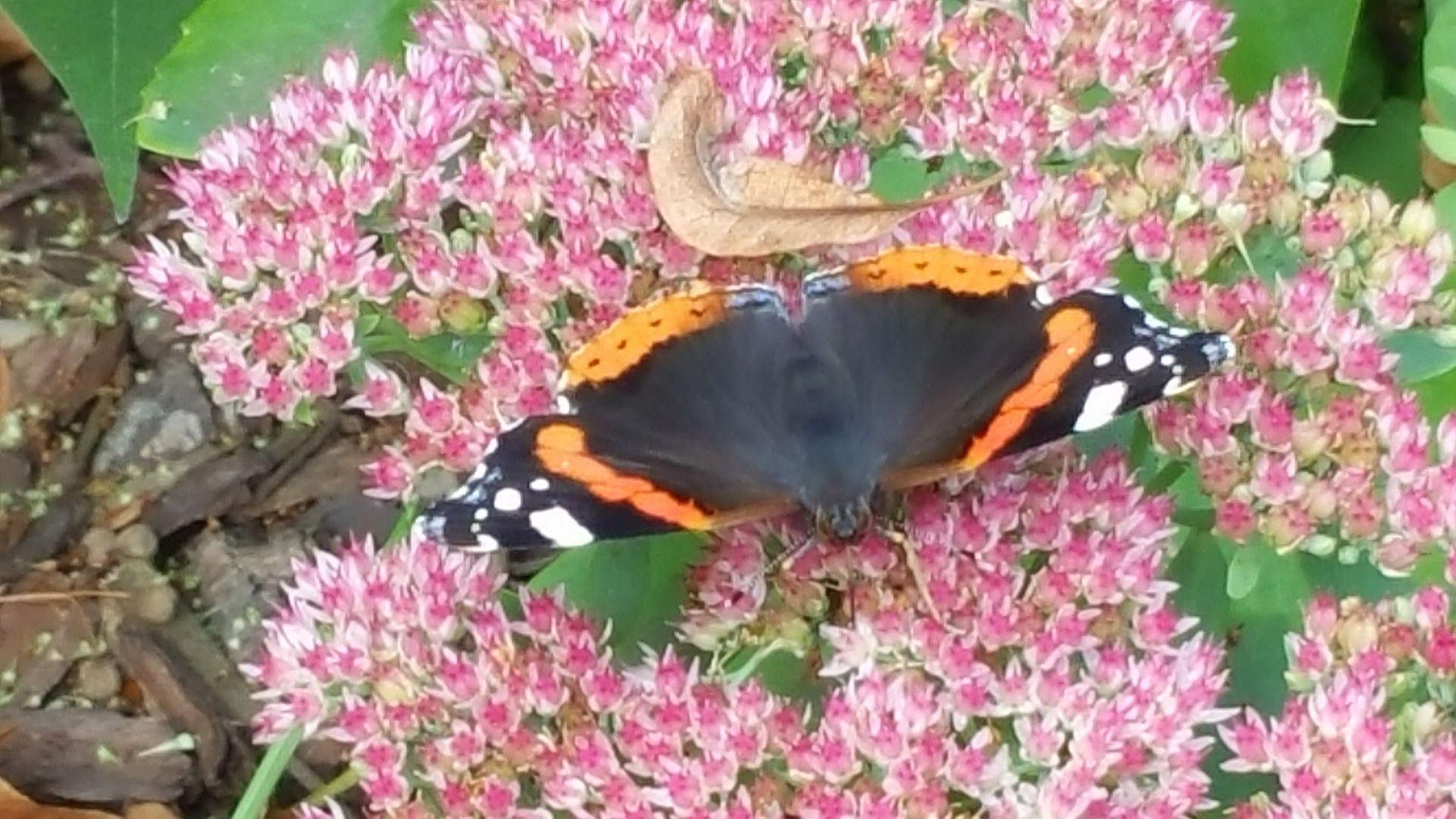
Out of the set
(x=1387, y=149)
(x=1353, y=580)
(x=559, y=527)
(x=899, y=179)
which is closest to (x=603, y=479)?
(x=559, y=527)

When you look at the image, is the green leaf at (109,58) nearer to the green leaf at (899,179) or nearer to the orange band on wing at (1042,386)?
the green leaf at (899,179)

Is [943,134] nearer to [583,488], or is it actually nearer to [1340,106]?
[583,488]

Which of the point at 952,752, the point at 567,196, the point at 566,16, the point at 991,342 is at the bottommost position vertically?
the point at 952,752

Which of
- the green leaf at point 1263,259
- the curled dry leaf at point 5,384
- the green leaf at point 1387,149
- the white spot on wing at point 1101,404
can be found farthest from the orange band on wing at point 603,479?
the curled dry leaf at point 5,384

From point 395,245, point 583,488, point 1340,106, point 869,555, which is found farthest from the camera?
point 1340,106

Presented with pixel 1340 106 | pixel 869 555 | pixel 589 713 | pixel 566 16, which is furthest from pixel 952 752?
pixel 1340 106

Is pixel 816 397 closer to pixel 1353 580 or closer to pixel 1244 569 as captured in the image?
pixel 1244 569
